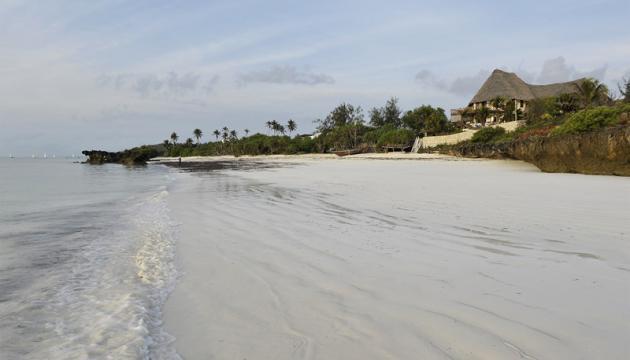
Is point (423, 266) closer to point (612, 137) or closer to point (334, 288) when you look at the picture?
point (334, 288)

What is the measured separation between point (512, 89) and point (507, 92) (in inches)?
50.5

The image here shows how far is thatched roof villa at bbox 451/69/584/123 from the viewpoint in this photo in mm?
55500

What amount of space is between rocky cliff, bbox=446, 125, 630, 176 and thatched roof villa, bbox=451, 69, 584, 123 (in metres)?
38.7

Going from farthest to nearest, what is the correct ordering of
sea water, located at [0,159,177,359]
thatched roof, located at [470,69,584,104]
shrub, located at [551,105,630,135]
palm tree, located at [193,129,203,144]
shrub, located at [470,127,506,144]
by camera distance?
palm tree, located at [193,129,203,144] → thatched roof, located at [470,69,584,104] → shrub, located at [470,127,506,144] → shrub, located at [551,105,630,135] → sea water, located at [0,159,177,359]

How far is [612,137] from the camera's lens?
13.9 meters

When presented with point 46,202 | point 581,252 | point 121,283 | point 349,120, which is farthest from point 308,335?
point 349,120

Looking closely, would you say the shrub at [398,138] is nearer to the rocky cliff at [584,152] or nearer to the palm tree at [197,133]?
the rocky cliff at [584,152]

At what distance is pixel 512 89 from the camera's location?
5666 cm

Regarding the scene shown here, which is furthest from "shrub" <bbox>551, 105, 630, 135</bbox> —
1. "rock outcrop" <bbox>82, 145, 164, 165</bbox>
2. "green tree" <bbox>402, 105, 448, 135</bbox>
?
"rock outcrop" <bbox>82, 145, 164, 165</bbox>

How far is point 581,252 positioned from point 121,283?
524cm

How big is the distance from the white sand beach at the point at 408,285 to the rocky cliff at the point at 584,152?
749 centimetres

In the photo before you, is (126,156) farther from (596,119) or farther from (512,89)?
(596,119)

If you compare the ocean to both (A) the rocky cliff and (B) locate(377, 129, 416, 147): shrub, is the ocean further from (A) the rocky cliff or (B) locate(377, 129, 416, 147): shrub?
(B) locate(377, 129, 416, 147): shrub

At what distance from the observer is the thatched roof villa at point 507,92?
2185 inches
